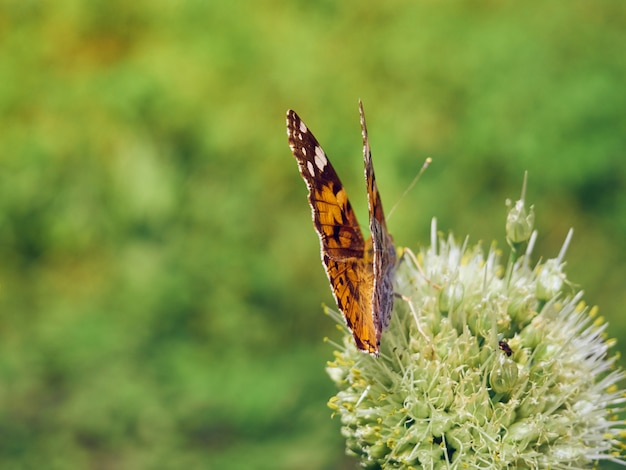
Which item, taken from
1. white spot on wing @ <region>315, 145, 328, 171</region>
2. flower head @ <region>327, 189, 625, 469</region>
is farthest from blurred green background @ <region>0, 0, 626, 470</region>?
white spot on wing @ <region>315, 145, 328, 171</region>

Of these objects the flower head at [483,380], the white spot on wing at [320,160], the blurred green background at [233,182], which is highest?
the blurred green background at [233,182]

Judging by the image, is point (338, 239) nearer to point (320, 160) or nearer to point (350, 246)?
point (350, 246)

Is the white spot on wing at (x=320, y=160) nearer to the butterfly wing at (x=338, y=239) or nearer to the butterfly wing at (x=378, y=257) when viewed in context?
the butterfly wing at (x=338, y=239)

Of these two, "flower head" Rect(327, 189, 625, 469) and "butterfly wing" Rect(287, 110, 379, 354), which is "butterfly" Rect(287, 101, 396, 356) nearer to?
"butterfly wing" Rect(287, 110, 379, 354)

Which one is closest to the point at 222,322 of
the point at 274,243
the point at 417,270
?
the point at 274,243

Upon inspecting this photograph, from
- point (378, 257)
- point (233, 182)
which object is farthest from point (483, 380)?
point (233, 182)

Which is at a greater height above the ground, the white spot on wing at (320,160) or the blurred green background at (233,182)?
the blurred green background at (233,182)

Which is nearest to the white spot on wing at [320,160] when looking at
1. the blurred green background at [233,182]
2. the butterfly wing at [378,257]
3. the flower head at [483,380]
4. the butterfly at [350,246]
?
the butterfly at [350,246]
